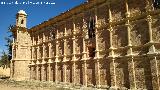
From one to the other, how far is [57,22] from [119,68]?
41.2 feet

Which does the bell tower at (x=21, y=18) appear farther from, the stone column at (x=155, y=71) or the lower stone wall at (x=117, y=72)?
the stone column at (x=155, y=71)

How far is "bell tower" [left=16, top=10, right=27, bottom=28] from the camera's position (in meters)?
34.3

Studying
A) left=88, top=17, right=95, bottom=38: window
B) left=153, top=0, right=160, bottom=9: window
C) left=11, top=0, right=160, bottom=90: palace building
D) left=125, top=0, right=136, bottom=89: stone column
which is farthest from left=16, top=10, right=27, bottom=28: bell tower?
left=153, top=0, right=160, bottom=9: window

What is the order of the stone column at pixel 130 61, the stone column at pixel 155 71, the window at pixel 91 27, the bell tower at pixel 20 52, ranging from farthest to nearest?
the bell tower at pixel 20 52 → the window at pixel 91 27 → the stone column at pixel 130 61 → the stone column at pixel 155 71

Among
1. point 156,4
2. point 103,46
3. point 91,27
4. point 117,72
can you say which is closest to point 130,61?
point 117,72

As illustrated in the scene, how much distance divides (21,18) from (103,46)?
20.7 metres

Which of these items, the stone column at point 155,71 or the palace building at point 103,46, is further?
the palace building at point 103,46

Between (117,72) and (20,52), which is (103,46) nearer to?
(117,72)

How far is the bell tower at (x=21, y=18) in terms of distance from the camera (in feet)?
112

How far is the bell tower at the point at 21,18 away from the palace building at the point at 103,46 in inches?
201

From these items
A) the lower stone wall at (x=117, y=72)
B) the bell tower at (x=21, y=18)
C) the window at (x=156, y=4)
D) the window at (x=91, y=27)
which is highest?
the bell tower at (x=21, y=18)

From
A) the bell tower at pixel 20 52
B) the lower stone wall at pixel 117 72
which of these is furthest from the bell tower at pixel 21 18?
the lower stone wall at pixel 117 72

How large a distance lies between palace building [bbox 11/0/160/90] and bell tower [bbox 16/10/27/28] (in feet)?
16.8

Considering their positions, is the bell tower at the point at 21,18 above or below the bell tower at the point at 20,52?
above
